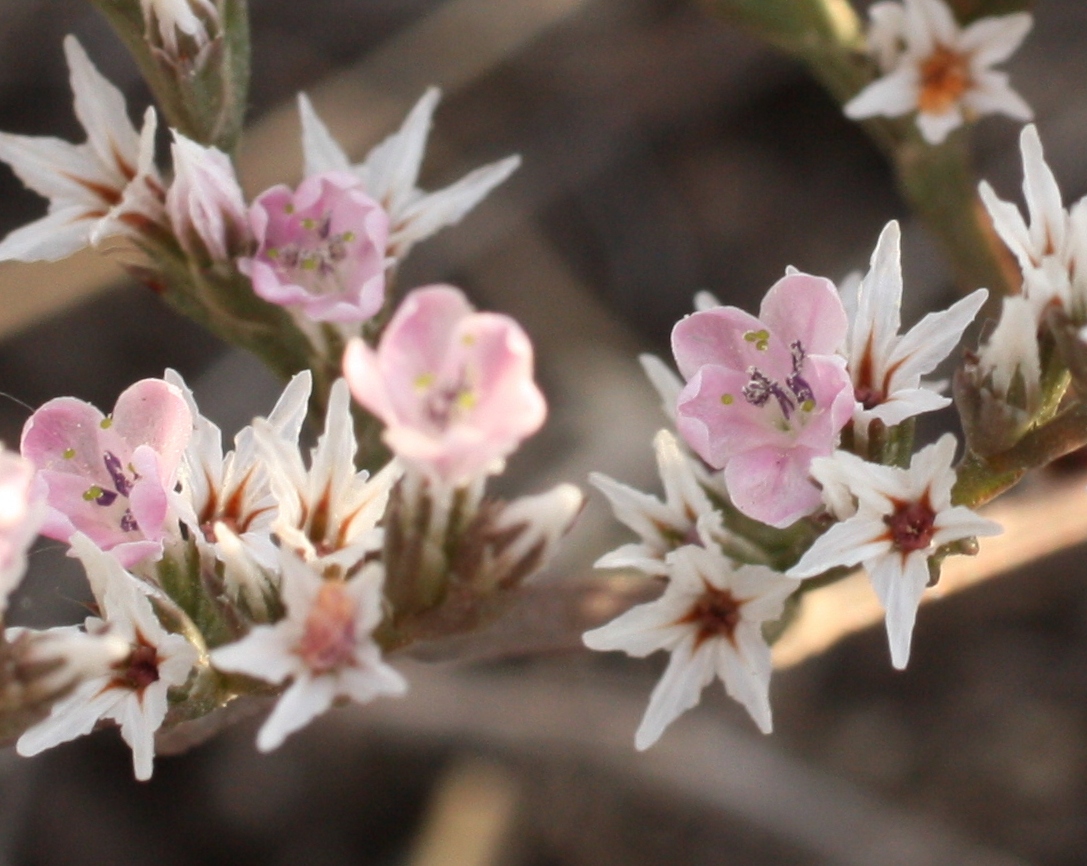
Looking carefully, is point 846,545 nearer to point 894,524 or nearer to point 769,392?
point 894,524

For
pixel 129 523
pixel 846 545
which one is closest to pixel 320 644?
pixel 129 523

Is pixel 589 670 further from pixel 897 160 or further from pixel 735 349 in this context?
pixel 735 349

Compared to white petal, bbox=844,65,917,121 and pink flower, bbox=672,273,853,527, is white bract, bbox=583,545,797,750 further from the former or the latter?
white petal, bbox=844,65,917,121

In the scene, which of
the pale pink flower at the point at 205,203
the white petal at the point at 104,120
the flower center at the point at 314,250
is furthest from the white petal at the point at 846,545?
the white petal at the point at 104,120

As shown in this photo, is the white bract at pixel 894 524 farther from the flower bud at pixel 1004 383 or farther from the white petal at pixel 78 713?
the white petal at pixel 78 713

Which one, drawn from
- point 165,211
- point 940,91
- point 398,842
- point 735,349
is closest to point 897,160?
point 940,91

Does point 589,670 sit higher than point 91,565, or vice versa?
point 91,565

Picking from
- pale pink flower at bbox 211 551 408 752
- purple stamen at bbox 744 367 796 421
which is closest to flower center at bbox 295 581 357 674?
pale pink flower at bbox 211 551 408 752
